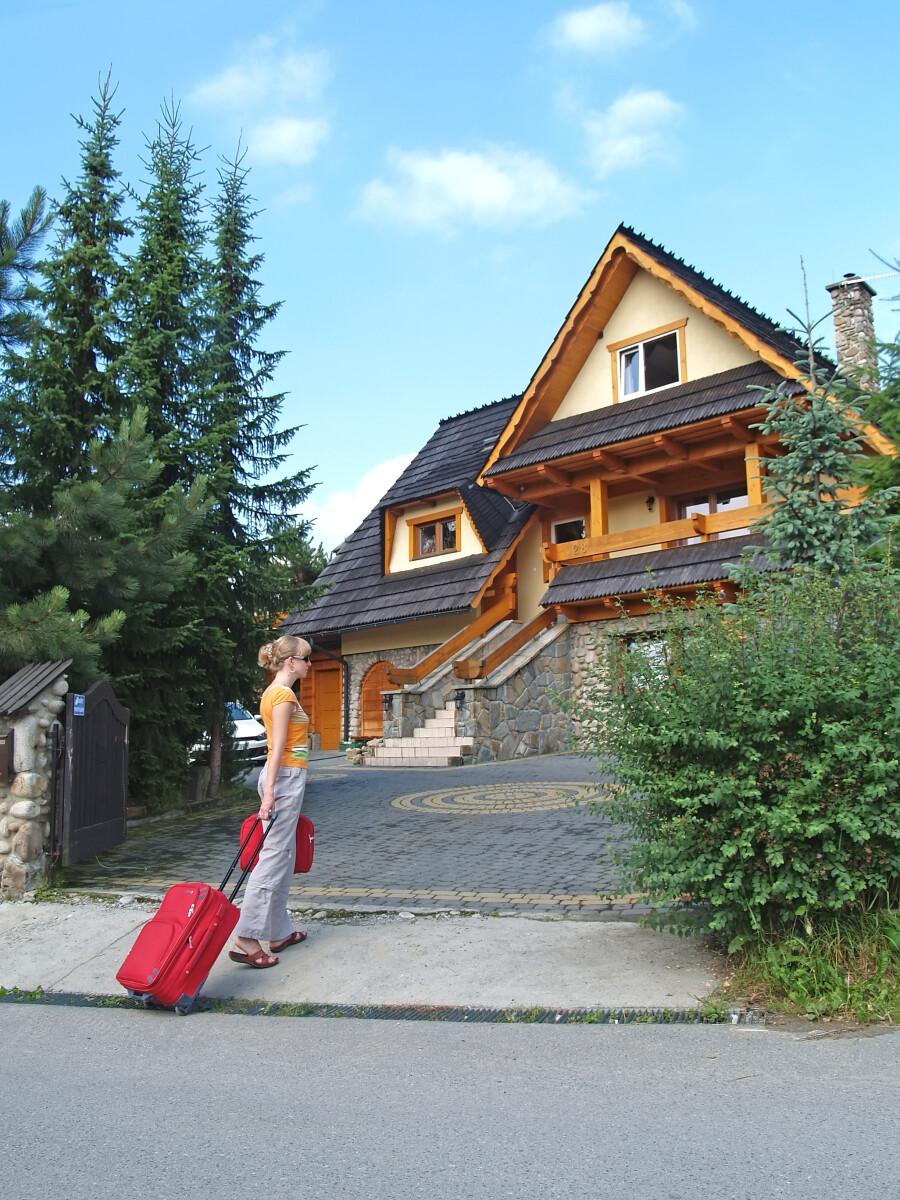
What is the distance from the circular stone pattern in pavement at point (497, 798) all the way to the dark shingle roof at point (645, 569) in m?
4.66

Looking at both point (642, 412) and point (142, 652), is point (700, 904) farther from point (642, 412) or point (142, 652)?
point (642, 412)

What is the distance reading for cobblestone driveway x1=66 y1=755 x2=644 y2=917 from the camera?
6816mm

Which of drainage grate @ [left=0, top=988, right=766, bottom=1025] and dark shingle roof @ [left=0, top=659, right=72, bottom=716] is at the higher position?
dark shingle roof @ [left=0, top=659, right=72, bottom=716]

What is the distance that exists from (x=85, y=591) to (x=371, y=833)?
371 cm

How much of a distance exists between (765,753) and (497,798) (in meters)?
7.10

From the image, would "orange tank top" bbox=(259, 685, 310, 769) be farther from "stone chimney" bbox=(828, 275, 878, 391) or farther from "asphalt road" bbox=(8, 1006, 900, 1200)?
"stone chimney" bbox=(828, 275, 878, 391)

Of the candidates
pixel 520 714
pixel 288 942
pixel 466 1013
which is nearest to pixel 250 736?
pixel 520 714

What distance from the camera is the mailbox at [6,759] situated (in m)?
7.18

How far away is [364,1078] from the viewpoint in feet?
13.1

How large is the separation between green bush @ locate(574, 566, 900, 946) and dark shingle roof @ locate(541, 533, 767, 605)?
10.5 m

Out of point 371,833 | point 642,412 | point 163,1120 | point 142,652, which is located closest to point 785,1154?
point 163,1120

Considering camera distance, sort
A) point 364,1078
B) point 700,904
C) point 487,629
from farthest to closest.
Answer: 1. point 487,629
2. point 700,904
3. point 364,1078

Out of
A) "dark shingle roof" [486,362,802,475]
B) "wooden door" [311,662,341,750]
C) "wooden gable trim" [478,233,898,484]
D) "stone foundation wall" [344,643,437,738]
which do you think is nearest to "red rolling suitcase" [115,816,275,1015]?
"dark shingle roof" [486,362,802,475]

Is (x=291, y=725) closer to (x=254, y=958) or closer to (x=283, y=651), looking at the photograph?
(x=283, y=651)
